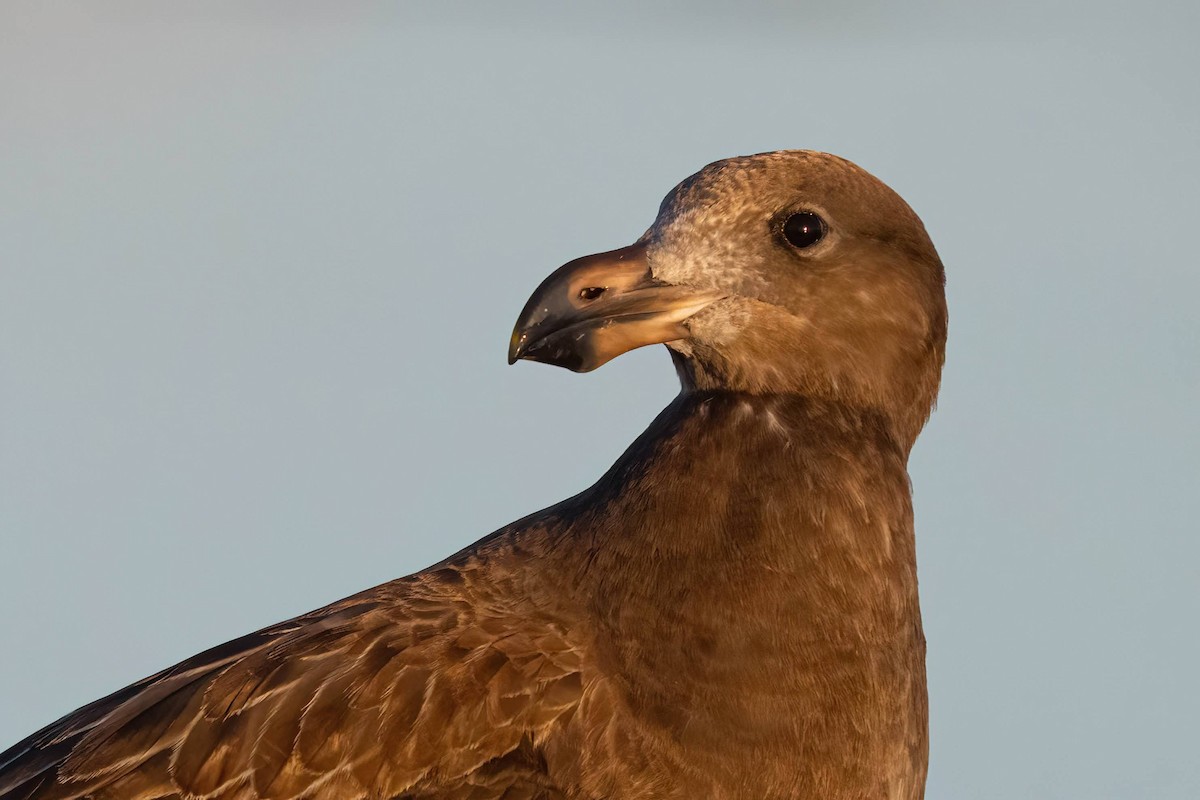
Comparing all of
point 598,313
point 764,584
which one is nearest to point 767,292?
point 598,313

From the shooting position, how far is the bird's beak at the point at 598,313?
334cm

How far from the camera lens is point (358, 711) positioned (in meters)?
3.25

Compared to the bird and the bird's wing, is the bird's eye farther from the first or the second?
the bird's wing

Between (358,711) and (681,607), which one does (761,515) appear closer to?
(681,607)

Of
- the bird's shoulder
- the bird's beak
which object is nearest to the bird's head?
the bird's beak

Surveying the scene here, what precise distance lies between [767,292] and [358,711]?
1199 millimetres

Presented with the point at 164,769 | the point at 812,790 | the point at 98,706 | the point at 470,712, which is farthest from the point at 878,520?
the point at 98,706

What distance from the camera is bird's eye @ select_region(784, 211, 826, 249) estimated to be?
3.45 m

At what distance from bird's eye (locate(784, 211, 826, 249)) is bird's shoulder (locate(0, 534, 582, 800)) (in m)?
0.91

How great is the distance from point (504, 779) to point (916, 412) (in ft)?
4.00

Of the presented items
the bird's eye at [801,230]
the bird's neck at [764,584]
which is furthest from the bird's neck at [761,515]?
the bird's eye at [801,230]

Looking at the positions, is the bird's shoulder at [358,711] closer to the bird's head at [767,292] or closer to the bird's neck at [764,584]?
the bird's neck at [764,584]

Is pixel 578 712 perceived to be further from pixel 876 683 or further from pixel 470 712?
pixel 876 683

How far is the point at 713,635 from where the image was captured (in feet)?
10.6
